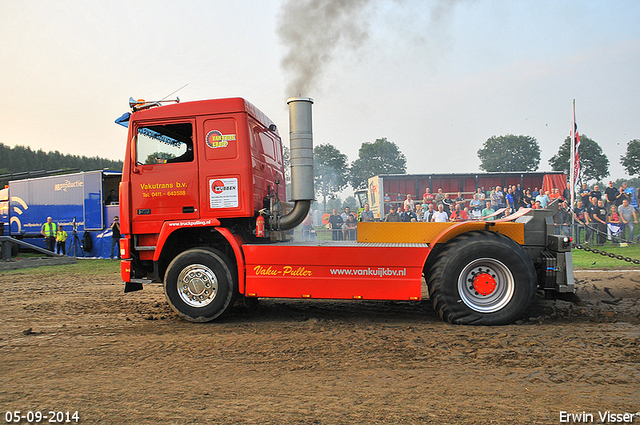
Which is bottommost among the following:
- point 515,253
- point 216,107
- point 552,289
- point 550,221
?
point 552,289


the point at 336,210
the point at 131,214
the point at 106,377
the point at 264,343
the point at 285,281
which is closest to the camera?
the point at 106,377

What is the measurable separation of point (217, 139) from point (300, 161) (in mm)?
1207

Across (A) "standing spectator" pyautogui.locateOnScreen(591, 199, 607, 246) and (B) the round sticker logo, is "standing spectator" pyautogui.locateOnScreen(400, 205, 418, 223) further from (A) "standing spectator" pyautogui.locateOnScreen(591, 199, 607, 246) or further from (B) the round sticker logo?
(A) "standing spectator" pyautogui.locateOnScreen(591, 199, 607, 246)

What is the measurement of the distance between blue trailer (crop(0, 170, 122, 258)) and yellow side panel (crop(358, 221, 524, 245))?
14.4 m

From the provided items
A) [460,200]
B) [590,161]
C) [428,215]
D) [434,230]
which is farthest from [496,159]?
[434,230]

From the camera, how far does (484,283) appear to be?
5297mm

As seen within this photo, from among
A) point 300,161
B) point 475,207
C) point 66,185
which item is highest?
point 66,185

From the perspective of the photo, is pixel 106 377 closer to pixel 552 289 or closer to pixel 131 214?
pixel 131 214

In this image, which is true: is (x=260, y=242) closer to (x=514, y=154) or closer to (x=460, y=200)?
(x=460, y=200)

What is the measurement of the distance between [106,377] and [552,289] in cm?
522

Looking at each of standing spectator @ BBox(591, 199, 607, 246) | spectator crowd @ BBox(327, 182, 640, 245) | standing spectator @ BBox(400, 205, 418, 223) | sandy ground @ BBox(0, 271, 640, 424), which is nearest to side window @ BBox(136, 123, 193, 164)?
sandy ground @ BBox(0, 271, 640, 424)

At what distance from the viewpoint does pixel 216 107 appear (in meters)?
5.82

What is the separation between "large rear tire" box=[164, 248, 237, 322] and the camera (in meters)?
5.66

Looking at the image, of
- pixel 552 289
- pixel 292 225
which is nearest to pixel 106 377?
pixel 292 225
